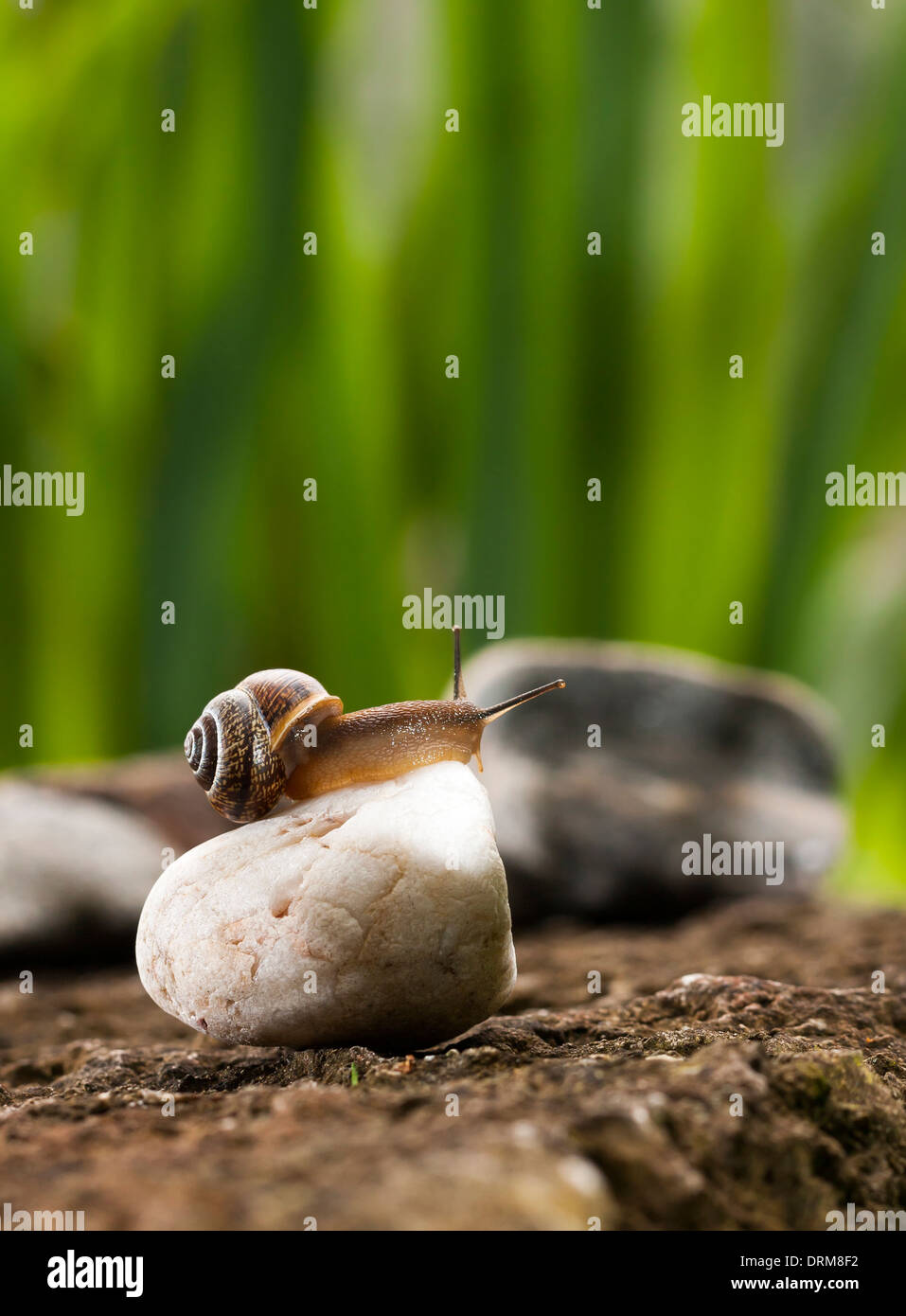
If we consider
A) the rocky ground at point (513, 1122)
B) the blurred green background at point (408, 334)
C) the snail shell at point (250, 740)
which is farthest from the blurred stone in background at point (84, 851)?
the snail shell at point (250, 740)

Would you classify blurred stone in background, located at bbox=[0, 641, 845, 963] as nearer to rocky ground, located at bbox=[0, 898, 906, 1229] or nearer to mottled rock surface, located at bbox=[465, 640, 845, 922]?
mottled rock surface, located at bbox=[465, 640, 845, 922]

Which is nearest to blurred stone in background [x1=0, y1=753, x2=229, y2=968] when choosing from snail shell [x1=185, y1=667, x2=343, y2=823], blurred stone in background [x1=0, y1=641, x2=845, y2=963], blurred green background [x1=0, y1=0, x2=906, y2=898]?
blurred stone in background [x1=0, y1=641, x2=845, y2=963]

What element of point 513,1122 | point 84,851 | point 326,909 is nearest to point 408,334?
point 84,851

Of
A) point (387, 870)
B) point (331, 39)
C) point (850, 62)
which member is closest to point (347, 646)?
point (331, 39)

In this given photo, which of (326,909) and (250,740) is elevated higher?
(250,740)

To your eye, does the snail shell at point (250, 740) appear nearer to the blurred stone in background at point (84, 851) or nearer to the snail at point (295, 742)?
the snail at point (295, 742)

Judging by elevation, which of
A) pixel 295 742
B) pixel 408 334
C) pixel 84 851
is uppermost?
pixel 408 334

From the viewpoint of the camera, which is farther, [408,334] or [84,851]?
[408,334]

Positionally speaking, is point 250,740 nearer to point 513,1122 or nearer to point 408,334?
point 513,1122
